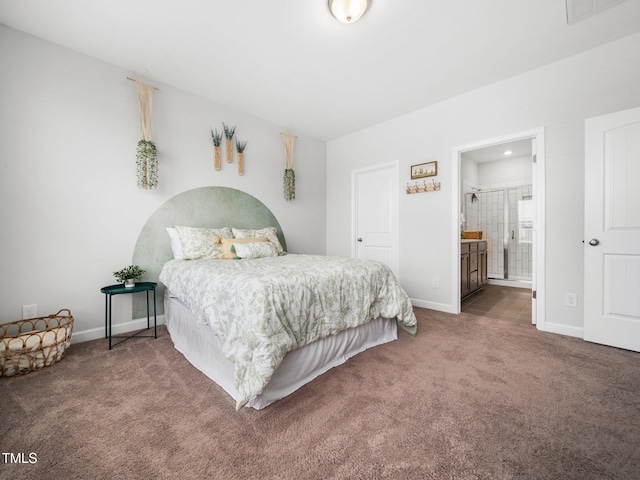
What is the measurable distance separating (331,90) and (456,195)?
77.5 inches

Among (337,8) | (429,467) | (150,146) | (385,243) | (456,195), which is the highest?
(337,8)

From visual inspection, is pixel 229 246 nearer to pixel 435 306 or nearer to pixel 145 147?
pixel 145 147

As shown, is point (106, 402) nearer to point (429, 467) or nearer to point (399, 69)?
point (429, 467)

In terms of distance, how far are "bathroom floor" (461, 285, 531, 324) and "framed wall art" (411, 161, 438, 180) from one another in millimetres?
1850

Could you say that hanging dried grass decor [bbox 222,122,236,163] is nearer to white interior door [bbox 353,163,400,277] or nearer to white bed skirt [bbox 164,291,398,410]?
white bed skirt [bbox 164,291,398,410]

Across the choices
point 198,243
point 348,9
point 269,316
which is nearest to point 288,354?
point 269,316

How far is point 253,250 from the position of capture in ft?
9.60

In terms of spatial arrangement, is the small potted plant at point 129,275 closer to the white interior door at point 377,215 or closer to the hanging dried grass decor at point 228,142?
the hanging dried grass decor at point 228,142

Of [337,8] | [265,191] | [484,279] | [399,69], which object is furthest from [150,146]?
[484,279]

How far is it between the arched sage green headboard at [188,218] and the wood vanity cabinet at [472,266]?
2927mm

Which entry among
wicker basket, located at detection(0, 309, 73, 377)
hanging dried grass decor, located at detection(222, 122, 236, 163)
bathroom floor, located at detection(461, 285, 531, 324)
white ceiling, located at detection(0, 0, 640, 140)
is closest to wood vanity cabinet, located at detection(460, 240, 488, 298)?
bathroom floor, located at detection(461, 285, 531, 324)

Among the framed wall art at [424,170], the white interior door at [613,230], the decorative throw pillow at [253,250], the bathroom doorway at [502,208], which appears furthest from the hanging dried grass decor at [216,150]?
the bathroom doorway at [502,208]

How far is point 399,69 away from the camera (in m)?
2.73

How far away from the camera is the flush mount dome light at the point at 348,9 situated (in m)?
1.87
